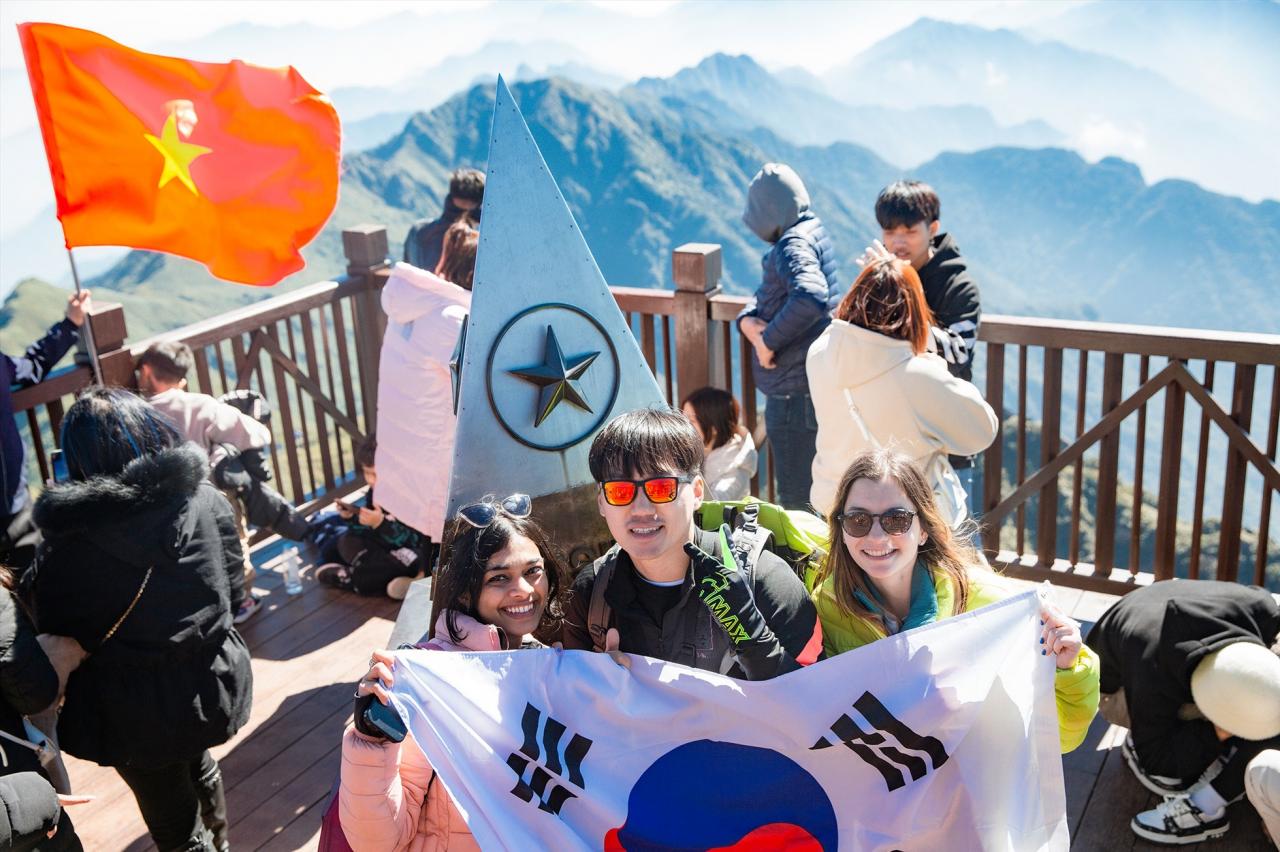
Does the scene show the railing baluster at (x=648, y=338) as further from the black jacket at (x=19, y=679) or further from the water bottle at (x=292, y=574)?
the black jacket at (x=19, y=679)

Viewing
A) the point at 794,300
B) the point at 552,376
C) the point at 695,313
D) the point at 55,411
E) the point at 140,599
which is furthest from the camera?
the point at 695,313

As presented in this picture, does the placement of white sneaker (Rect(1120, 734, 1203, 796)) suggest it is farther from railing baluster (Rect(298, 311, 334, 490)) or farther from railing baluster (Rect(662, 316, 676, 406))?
railing baluster (Rect(298, 311, 334, 490))

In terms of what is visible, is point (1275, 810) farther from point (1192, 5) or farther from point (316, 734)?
point (1192, 5)

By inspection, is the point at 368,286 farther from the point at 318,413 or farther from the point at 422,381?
the point at 422,381

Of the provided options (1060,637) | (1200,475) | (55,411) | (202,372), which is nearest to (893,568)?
(1060,637)

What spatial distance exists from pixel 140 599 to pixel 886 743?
6.26 ft

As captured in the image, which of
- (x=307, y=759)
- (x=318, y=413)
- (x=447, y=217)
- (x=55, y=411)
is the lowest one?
(x=307, y=759)

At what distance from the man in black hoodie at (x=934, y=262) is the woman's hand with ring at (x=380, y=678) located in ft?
8.12

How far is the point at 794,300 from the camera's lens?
4.20m

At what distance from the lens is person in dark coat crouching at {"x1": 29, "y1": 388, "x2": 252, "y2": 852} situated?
267 cm

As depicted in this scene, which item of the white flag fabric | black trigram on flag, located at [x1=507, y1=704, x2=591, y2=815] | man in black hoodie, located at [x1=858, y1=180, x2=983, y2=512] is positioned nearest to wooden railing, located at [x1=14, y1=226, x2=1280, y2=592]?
man in black hoodie, located at [x1=858, y1=180, x2=983, y2=512]

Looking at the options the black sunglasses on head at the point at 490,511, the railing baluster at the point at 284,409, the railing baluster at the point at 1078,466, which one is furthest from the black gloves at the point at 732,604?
the railing baluster at the point at 284,409

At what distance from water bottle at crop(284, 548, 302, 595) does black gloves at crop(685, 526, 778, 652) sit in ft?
11.3

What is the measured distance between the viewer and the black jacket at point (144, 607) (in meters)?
2.67
